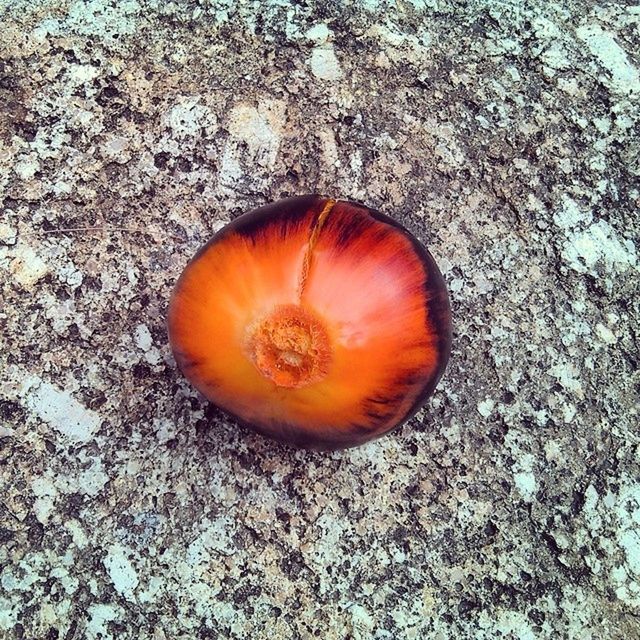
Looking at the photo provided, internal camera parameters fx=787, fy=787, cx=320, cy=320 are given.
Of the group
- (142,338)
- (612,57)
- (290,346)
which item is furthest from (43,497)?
(612,57)

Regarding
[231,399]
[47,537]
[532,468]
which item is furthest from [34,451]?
[532,468]

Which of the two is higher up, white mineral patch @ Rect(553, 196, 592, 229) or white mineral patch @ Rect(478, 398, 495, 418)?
white mineral patch @ Rect(553, 196, 592, 229)

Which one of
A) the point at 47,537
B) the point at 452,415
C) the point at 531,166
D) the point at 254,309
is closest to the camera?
the point at 254,309

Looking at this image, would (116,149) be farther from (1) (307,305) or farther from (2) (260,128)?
(1) (307,305)

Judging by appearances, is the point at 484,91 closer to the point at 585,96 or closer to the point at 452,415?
the point at 585,96

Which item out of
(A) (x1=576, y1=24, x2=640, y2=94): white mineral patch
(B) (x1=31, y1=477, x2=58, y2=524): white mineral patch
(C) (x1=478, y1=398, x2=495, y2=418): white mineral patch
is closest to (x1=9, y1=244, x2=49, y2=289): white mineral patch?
(B) (x1=31, y1=477, x2=58, y2=524): white mineral patch

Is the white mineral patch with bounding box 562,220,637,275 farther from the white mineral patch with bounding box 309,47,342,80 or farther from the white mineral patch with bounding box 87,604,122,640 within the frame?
the white mineral patch with bounding box 87,604,122,640
